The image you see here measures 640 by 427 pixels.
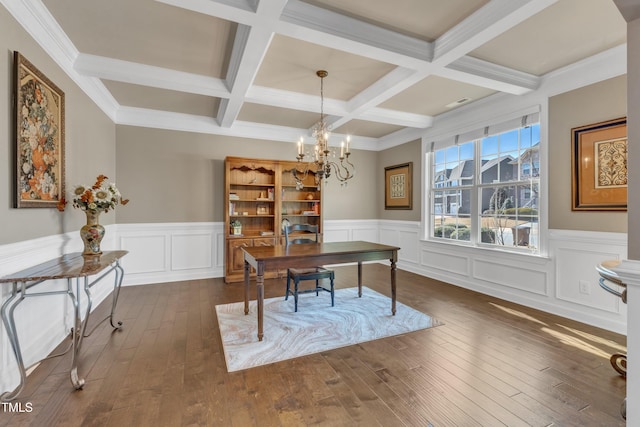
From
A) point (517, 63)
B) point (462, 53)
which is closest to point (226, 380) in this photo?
point (462, 53)

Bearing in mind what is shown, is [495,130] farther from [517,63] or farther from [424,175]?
[424,175]

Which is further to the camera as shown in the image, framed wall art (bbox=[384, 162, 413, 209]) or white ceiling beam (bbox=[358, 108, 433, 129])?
framed wall art (bbox=[384, 162, 413, 209])

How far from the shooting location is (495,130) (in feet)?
13.0

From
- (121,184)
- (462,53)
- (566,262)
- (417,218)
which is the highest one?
(462,53)

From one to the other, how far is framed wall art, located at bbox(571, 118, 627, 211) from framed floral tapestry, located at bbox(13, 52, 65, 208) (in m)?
4.96

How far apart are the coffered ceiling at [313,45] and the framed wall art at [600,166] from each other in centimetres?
76

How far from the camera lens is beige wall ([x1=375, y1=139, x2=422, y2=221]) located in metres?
5.31

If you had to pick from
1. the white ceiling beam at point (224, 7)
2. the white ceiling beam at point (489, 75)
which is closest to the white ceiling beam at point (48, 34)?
the white ceiling beam at point (224, 7)

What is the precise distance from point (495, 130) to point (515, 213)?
1.16m

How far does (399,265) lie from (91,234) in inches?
193

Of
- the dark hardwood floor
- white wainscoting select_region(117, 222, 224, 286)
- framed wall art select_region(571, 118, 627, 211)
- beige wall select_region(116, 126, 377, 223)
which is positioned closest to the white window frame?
framed wall art select_region(571, 118, 627, 211)

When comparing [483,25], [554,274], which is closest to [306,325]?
[554,274]

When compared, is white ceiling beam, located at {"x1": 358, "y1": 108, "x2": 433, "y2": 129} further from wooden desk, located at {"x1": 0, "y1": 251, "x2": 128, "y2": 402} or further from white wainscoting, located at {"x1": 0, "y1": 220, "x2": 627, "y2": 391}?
wooden desk, located at {"x1": 0, "y1": 251, "x2": 128, "y2": 402}

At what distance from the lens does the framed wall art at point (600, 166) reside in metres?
2.76
